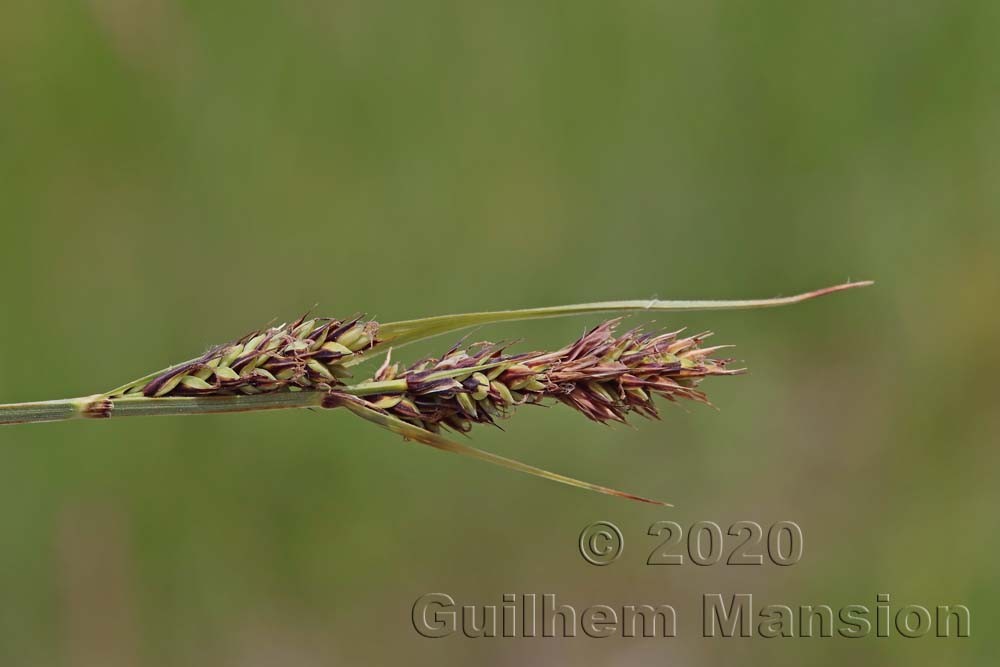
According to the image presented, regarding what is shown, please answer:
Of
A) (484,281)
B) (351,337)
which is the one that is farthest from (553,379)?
(484,281)

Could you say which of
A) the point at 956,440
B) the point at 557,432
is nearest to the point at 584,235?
the point at 557,432

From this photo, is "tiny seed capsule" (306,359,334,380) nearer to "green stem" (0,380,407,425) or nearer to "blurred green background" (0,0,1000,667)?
"green stem" (0,380,407,425)

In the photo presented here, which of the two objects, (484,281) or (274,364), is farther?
(484,281)

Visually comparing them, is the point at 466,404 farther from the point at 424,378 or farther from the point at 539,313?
the point at 539,313

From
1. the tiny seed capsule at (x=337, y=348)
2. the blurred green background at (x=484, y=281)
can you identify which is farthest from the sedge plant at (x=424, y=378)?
the blurred green background at (x=484, y=281)

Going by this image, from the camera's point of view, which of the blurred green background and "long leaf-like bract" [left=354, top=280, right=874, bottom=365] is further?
the blurred green background

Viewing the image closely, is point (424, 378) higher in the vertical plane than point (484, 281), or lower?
lower

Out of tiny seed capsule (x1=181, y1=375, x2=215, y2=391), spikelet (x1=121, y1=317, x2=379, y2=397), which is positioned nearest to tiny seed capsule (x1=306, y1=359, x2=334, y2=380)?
spikelet (x1=121, y1=317, x2=379, y2=397)

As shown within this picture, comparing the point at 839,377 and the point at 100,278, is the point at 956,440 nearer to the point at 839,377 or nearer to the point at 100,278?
the point at 839,377
